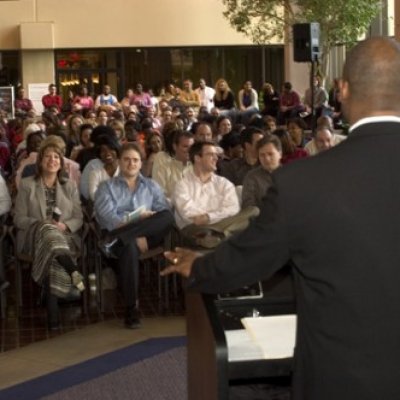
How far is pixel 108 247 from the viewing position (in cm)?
707

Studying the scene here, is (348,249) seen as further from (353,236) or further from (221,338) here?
(221,338)

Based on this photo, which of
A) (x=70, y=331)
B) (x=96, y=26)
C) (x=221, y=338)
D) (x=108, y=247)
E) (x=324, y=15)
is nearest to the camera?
(x=221, y=338)

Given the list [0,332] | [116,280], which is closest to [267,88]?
[116,280]

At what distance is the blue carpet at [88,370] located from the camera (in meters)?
5.38

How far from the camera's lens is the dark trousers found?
694 centimetres

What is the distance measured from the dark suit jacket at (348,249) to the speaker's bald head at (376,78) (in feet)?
0.19

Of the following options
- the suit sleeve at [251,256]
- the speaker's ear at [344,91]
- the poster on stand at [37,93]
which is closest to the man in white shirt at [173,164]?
the suit sleeve at [251,256]

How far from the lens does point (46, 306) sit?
277 inches

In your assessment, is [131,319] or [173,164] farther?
[173,164]

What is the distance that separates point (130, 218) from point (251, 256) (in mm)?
4994

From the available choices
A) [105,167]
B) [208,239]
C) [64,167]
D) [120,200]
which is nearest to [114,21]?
[105,167]

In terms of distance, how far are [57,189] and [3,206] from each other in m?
0.50

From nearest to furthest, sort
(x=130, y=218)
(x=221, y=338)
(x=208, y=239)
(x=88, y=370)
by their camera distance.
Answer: (x=221, y=338) → (x=88, y=370) → (x=208, y=239) → (x=130, y=218)

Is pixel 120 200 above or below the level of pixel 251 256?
below
